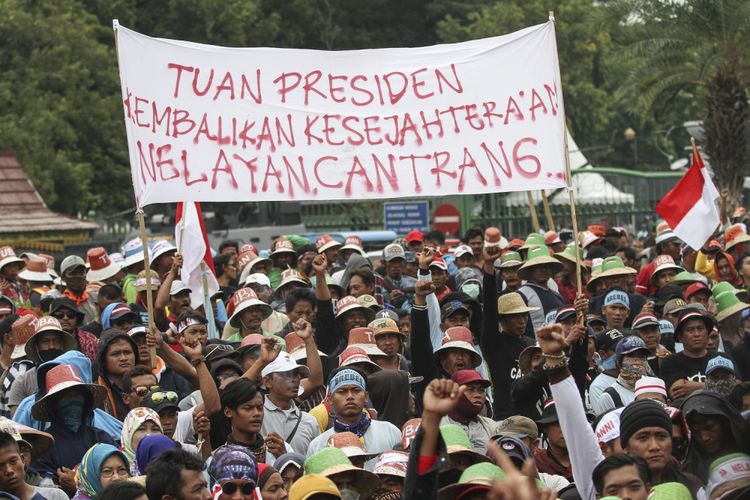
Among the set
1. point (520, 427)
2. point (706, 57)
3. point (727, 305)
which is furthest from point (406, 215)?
point (520, 427)

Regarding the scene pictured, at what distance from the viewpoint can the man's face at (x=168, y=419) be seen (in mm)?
8062

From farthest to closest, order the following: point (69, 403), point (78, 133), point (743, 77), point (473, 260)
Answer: point (78, 133) → point (743, 77) → point (473, 260) → point (69, 403)

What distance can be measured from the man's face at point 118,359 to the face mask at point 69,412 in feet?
3.21

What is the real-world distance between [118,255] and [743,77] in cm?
1310

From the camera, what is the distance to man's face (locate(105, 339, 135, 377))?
902 centimetres

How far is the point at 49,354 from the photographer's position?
950 centimetres

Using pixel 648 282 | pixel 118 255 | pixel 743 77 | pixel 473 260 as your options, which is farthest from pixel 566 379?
pixel 743 77

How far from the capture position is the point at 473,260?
14.6 m

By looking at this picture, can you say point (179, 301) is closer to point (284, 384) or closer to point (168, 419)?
point (284, 384)

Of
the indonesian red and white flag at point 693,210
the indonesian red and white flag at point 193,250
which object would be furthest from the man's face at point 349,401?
the indonesian red and white flag at point 693,210

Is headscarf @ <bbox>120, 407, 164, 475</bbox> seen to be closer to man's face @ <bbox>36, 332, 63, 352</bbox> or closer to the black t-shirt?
man's face @ <bbox>36, 332, 63, 352</bbox>

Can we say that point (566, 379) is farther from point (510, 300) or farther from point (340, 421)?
point (510, 300)

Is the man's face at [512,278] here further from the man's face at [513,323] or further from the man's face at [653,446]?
the man's face at [653,446]

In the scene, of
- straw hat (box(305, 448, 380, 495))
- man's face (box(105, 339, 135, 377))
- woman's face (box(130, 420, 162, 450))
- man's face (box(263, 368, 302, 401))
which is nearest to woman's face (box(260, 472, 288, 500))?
straw hat (box(305, 448, 380, 495))
